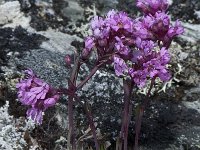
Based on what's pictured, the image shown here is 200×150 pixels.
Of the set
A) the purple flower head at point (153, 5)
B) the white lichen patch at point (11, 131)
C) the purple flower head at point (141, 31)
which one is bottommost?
the white lichen patch at point (11, 131)

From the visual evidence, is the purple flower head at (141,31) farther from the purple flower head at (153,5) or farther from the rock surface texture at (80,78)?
the rock surface texture at (80,78)

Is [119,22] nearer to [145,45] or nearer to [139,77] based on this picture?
[145,45]

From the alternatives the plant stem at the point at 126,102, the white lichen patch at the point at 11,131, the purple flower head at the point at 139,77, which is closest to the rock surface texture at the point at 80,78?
the white lichen patch at the point at 11,131

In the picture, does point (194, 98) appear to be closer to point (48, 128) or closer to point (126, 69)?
point (48, 128)

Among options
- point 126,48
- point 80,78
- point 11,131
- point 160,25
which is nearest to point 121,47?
point 126,48

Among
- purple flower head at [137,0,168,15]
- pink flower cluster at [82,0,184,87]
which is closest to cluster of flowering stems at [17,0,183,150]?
pink flower cluster at [82,0,184,87]
